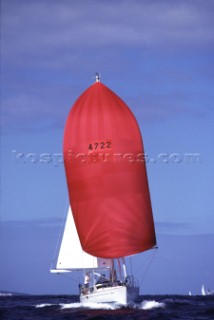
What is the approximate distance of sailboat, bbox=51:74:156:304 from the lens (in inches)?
2125

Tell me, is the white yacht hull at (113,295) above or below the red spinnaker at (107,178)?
below

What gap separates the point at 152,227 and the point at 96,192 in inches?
190

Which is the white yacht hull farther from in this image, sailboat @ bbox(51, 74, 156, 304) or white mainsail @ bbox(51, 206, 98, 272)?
white mainsail @ bbox(51, 206, 98, 272)

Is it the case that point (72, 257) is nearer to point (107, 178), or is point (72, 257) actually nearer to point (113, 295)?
point (113, 295)

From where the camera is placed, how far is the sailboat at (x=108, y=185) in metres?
54.0

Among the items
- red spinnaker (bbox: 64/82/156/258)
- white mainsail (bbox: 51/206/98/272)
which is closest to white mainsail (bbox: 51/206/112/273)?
white mainsail (bbox: 51/206/98/272)

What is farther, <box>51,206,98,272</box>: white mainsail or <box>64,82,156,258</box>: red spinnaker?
<box>51,206,98,272</box>: white mainsail

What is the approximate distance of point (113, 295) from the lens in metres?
53.7

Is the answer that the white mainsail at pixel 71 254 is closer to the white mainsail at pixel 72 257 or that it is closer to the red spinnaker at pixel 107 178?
the white mainsail at pixel 72 257

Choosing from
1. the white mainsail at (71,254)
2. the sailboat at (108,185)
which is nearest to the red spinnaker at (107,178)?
the sailboat at (108,185)

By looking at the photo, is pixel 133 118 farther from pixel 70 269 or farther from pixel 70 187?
pixel 70 269

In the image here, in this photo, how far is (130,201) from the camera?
54.2 m

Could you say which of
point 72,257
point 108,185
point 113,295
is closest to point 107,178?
point 108,185

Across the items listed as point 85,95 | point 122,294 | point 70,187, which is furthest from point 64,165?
point 122,294
